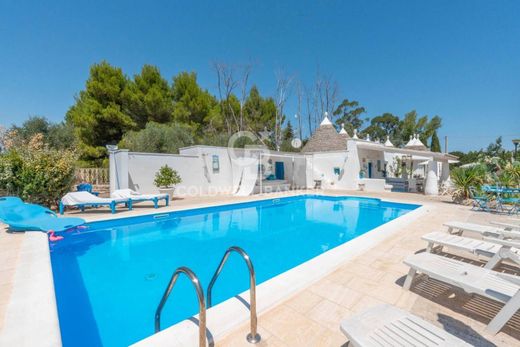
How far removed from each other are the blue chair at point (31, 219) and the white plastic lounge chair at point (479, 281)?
802 cm

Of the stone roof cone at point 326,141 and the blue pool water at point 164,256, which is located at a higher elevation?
the stone roof cone at point 326,141

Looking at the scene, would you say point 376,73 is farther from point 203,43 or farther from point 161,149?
point 161,149

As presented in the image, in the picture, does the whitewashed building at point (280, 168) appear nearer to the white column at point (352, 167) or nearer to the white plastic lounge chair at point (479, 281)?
the white column at point (352, 167)

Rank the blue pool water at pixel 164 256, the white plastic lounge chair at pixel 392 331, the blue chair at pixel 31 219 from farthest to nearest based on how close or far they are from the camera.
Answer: the blue chair at pixel 31 219, the blue pool water at pixel 164 256, the white plastic lounge chair at pixel 392 331

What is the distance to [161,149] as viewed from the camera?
17.6 metres

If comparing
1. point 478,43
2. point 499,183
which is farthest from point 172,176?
point 478,43

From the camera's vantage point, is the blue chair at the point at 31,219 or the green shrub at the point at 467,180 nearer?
the blue chair at the point at 31,219

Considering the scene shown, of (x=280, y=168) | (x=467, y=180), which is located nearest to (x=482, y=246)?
(x=467, y=180)

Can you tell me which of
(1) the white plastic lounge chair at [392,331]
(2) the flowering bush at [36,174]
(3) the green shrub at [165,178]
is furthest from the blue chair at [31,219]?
(1) the white plastic lounge chair at [392,331]

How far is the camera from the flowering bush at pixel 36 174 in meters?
8.01

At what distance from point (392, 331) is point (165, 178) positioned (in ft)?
41.0

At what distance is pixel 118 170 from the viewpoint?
1156 cm

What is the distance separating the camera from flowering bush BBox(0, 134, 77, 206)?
8008mm

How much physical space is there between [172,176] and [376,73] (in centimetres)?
2680
